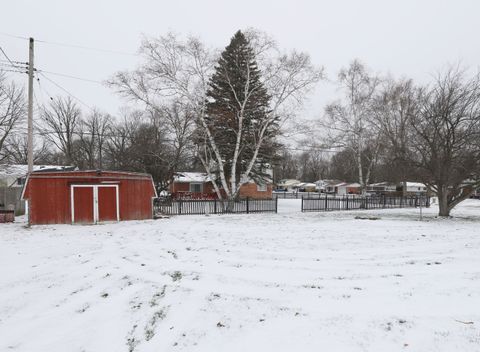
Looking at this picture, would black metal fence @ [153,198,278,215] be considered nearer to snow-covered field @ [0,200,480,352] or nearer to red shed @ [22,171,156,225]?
red shed @ [22,171,156,225]

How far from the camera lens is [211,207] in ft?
74.8

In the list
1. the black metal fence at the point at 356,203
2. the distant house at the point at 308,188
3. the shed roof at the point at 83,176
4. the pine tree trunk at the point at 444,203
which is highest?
the shed roof at the point at 83,176

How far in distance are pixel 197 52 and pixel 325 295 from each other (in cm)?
2080

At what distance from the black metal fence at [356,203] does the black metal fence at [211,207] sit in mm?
3445

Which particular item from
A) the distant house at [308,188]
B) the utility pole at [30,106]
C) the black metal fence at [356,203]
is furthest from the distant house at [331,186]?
the utility pole at [30,106]

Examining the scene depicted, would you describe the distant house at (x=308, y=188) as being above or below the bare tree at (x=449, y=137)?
below

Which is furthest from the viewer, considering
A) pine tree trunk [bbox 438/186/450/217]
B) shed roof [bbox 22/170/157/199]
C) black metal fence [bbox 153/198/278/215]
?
black metal fence [bbox 153/198/278/215]

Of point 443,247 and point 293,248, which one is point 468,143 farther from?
point 293,248

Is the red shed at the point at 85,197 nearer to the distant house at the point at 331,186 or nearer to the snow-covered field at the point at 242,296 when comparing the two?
the snow-covered field at the point at 242,296

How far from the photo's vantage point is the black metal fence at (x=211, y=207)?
69.2ft

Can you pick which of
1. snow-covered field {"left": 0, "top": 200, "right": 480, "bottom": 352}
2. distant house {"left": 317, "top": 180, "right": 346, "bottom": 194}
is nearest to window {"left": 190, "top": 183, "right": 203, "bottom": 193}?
snow-covered field {"left": 0, "top": 200, "right": 480, "bottom": 352}

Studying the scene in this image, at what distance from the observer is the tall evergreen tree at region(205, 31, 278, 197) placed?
2608 cm

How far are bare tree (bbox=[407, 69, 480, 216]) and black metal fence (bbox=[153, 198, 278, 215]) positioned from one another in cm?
934

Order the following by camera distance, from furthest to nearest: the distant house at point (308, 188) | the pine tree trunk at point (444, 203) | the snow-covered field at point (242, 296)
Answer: the distant house at point (308, 188), the pine tree trunk at point (444, 203), the snow-covered field at point (242, 296)
